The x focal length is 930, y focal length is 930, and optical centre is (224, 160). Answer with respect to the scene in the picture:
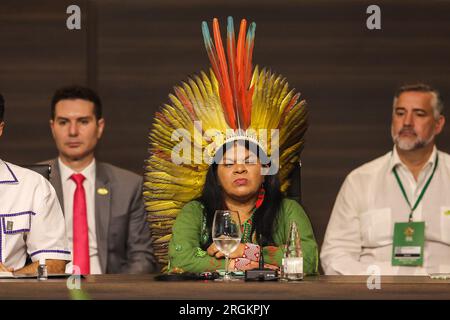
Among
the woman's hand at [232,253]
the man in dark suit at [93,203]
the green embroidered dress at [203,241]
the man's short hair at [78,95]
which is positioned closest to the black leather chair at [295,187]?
the green embroidered dress at [203,241]

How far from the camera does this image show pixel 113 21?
572 cm

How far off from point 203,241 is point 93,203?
980 millimetres

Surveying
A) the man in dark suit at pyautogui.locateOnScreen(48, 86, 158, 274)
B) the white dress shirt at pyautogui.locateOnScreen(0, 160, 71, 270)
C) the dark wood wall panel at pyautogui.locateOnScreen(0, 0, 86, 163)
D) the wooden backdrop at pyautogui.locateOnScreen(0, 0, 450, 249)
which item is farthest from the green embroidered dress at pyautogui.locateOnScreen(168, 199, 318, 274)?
the dark wood wall panel at pyautogui.locateOnScreen(0, 0, 86, 163)

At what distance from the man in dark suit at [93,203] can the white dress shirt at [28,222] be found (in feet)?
3.58

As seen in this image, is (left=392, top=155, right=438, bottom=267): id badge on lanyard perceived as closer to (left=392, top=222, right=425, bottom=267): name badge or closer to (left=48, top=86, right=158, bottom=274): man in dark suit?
(left=392, top=222, right=425, bottom=267): name badge

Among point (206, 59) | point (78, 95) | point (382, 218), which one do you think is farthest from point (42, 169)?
point (206, 59)

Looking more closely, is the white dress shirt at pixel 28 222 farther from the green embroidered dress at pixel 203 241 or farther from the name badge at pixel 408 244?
the name badge at pixel 408 244

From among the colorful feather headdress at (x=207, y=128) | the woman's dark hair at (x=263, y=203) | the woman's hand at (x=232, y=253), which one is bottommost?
the woman's hand at (x=232, y=253)

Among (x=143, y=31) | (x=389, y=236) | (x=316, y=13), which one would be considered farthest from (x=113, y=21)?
(x=389, y=236)

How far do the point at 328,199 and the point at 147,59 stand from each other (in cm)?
141

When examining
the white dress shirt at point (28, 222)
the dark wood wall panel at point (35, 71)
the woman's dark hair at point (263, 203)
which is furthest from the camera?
the dark wood wall panel at point (35, 71)

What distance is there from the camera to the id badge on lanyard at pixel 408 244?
4.65m

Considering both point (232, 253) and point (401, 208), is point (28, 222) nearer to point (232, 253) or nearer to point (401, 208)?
point (232, 253)

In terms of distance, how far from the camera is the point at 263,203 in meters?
4.04
